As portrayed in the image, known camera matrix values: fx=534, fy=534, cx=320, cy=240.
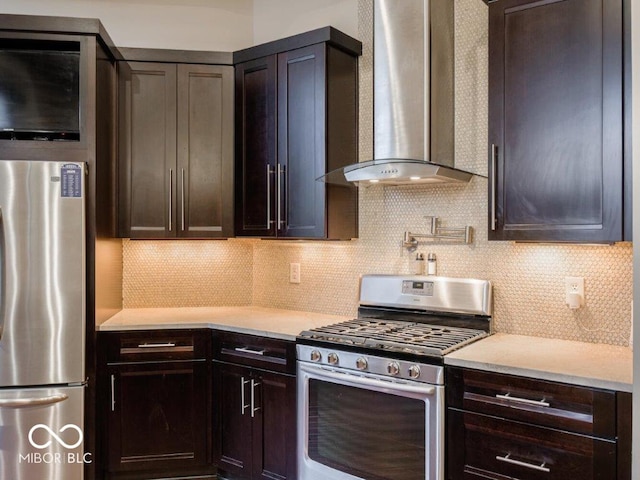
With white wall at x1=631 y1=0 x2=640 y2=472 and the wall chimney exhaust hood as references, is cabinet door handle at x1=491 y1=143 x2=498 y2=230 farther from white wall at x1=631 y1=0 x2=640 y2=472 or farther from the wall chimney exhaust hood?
white wall at x1=631 y1=0 x2=640 y2=472

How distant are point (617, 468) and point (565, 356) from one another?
439mm

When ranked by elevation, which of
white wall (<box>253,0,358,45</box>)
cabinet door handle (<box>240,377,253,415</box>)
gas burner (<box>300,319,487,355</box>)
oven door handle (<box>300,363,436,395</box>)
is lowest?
cabinet door handle (<box>240,377,253,415</box>)

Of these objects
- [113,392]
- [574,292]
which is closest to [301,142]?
[574,292]

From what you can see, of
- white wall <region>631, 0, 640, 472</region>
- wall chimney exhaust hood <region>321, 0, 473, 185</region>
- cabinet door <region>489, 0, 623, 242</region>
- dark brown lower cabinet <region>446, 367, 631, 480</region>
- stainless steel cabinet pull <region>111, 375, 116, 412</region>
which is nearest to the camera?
white wall <region>631, 0, 640, 472</region>

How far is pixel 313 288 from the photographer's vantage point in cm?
319

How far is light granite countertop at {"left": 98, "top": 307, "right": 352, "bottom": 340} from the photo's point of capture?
2641mm

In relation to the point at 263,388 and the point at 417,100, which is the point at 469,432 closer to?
the point at 263,388

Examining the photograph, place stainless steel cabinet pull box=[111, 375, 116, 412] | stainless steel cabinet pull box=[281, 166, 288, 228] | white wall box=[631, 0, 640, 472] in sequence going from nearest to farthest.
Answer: white wall box=[631, 0, 640, 472], stainless steel cabinet pull box=[111, 375, 116, 412], stainless steel cabinet pull box=[281, 166, 288, 228]

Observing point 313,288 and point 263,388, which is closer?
point 263,388

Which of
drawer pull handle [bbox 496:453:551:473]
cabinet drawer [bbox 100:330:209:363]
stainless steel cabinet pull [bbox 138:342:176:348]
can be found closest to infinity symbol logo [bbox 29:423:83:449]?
cabinet drawer [bbox 100:330:209:363]

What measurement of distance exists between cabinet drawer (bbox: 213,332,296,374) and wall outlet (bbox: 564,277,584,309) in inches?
48.5

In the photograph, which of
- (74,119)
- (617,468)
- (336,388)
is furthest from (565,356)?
(74,119)

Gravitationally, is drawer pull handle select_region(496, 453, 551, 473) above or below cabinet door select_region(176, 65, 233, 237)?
below

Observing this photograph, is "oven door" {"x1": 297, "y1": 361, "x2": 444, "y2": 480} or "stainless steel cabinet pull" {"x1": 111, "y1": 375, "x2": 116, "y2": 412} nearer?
"oven door" {"x1": 297, "y1": 361, "x2": 444, "y2": 480}
